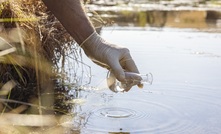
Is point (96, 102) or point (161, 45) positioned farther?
point (161, 45)

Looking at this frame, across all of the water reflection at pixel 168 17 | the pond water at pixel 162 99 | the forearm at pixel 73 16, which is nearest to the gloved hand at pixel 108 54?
the forearm at pixel 73 16

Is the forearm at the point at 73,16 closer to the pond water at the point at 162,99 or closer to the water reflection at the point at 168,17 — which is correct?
the pond water at the point at 162,99

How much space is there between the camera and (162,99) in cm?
265

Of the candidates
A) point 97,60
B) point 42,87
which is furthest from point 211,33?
point 97,60

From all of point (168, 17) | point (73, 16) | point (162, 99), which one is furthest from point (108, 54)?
point (168, 17)

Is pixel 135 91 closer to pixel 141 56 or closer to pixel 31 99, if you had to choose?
pixel 31 99

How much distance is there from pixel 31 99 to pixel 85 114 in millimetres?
407

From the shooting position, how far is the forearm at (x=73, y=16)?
1.98 metres

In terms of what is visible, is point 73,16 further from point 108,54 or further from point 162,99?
point 162,99

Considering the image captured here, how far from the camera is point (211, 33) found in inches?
204

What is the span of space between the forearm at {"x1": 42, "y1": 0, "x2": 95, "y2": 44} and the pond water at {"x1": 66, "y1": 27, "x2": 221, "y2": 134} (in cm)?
46

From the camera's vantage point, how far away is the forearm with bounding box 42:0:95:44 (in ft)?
6.49

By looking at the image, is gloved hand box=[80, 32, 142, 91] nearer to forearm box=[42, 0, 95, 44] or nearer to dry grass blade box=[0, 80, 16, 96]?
forearm box=[42, 0, 95, 44]

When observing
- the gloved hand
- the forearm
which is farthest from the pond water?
the forearm
